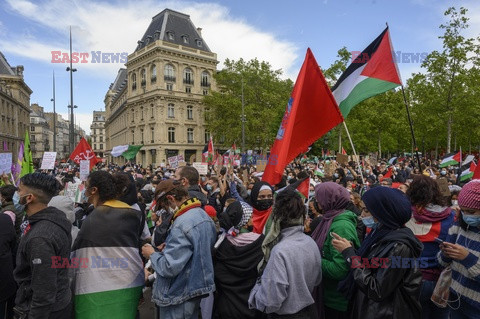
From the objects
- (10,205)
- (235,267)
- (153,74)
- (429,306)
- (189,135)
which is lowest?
(429,306)

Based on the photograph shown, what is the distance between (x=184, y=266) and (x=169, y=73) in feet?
168

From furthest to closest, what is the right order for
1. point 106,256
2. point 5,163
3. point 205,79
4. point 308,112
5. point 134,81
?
1. point 134,81
2. point 205,79
3. point 5,163
4. point 308,112
5. point 106,256

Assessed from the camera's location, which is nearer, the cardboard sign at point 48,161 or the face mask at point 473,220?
the face mask at point 473,220

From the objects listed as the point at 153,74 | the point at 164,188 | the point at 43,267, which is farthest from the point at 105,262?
the point at 153,74

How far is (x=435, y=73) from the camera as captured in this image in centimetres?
2355

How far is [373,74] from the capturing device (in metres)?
5.38

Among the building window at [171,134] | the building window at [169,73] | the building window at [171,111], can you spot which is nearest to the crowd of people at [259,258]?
the building window at [171,134]

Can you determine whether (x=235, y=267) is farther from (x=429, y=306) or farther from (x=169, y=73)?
(x=169, y=73)

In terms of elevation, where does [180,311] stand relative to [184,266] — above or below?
below

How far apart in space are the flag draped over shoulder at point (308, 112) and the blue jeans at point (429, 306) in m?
2.04

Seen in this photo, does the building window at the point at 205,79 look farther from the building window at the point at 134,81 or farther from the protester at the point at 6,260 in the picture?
the protester at the point at 6,260

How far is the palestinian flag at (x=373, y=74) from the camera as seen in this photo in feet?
17.4

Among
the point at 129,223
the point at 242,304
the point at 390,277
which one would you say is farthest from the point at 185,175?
the point at 390,277

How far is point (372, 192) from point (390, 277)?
0.64 metres
